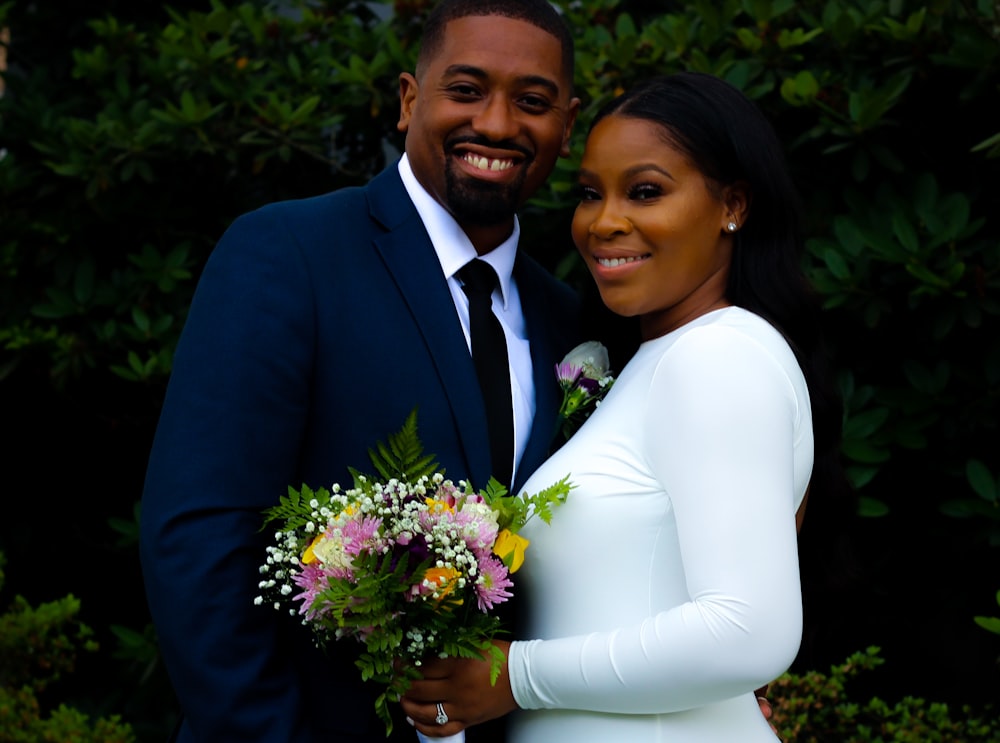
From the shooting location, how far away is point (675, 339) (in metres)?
2.81

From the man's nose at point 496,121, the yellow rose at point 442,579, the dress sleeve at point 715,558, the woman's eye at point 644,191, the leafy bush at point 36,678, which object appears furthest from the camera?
the leafy bush at point 36,678

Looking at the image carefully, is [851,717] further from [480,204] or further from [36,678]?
[36,678]

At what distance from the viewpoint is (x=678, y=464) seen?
256 cm

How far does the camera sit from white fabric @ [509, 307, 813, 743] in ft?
8.20

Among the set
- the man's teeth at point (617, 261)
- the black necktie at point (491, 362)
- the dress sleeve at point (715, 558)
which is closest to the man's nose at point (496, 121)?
the black necktie at point (491, 362)

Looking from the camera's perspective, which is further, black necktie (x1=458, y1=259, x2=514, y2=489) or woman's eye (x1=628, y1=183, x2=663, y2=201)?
black necktie (x1=458, y1=259, x2=514, y2=489)

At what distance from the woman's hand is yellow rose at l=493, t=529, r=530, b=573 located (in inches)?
8.4

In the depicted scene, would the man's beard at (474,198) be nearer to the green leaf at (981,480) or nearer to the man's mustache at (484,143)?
the man's mustache at (484,143)

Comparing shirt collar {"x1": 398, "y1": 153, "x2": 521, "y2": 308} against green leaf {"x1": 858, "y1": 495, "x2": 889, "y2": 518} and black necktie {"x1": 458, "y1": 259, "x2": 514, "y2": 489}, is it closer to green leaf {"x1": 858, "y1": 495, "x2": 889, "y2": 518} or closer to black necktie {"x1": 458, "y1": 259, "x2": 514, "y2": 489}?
black necktie {"x1": 458, "y1": 259, "x2": 514, "y2": 489}

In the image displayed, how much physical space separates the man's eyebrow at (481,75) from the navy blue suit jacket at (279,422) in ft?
1.38

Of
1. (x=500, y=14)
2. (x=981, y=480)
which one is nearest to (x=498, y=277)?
(x=500, y=14)

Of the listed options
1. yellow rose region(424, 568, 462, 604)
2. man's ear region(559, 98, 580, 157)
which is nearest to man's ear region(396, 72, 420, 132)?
man's ear region(559, 98, 580, 157)

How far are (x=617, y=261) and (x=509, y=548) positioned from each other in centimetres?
76

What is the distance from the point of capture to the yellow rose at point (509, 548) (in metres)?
2.54
